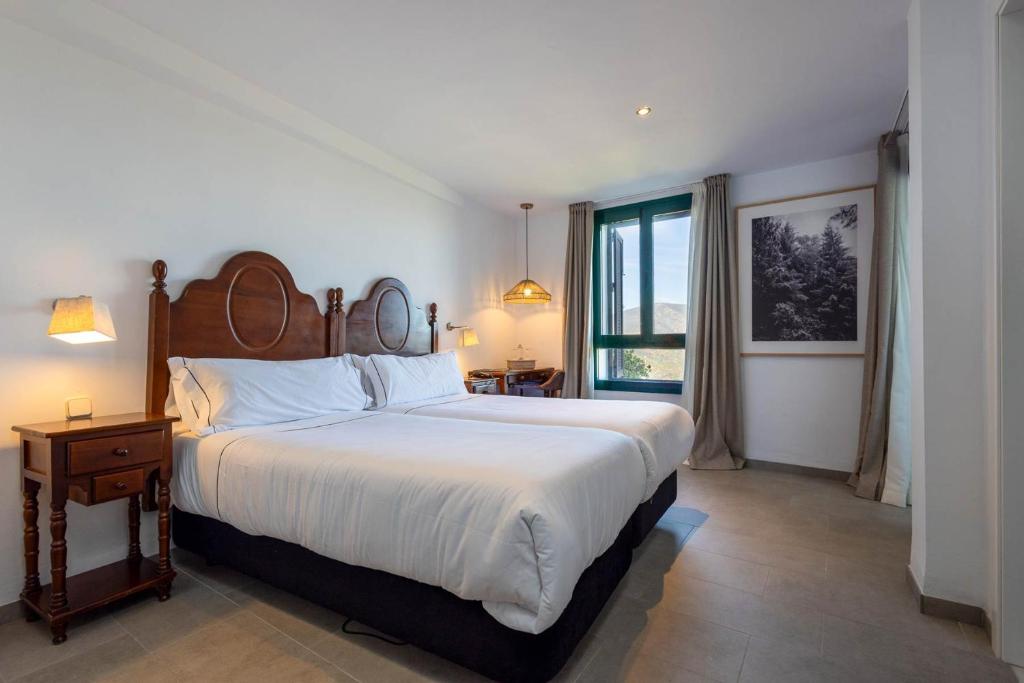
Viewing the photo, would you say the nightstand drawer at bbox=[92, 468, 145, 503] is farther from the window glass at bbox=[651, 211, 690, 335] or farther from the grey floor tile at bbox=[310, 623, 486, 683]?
the window glass at bbox=[651, 211, 690, 335]

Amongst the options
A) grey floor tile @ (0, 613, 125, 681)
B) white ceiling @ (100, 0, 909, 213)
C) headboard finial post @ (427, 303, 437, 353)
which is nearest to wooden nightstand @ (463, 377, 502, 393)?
headboard finial post @ (427, 303, 437, 353)

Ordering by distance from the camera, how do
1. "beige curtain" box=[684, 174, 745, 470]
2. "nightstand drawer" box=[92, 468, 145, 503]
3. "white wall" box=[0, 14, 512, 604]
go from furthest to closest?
"beige curtain" box=[684, 174, 745, 470]
"white wall" box=[0, 14, 512, 604]
"nightstand drawer" box=[92, 468, 145, 503]

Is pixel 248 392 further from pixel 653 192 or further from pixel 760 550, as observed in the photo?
pixel 653 192

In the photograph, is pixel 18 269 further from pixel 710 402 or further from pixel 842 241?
pixel 842 241

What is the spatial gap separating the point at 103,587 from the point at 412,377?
203 cm

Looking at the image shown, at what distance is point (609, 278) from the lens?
5211 millimetres

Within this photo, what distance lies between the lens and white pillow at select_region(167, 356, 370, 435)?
2.37 meters

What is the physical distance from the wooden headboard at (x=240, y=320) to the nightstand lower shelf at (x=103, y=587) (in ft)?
2.53

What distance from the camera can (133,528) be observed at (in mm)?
2338

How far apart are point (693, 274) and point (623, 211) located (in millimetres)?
1097

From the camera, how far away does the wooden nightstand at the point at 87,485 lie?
1.84 meters

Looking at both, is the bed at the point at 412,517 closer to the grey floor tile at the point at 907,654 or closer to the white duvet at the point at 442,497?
the white duvet at the point at 442,497

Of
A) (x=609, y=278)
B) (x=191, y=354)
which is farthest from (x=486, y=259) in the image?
(x=191, y=354)

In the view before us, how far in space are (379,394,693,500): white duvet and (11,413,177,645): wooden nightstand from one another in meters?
1.34
